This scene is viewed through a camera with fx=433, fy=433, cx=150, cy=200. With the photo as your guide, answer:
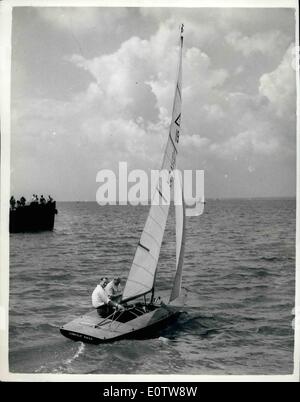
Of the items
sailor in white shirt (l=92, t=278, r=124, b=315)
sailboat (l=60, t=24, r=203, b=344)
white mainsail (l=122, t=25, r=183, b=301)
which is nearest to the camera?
sailboat (l=60, t=24, r=203, b=344)

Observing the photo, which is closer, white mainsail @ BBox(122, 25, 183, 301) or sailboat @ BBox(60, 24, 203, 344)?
sailboat @ BBox(60, 24, 203, 344)

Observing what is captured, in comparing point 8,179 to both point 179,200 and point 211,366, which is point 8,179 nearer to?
point 179,200

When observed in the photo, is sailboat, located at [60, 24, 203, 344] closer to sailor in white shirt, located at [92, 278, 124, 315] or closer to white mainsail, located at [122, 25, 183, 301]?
white mainsail, located at [122, 25, 183, 301]

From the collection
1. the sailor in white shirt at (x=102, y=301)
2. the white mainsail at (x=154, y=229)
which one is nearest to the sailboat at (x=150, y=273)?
the white mainsail at (x=154, y=229)

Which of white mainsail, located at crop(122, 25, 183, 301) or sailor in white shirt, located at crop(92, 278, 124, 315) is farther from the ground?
white mainsail, located at crop(122, 25, 183, 301)

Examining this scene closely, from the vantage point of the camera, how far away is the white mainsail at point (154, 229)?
9094mm

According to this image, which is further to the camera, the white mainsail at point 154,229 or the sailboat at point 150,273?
the white mainsail at point 154,229

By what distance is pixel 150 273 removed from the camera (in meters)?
9.39

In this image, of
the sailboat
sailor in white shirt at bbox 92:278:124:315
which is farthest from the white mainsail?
sailor in white shirt at bbox 92:278:124:315

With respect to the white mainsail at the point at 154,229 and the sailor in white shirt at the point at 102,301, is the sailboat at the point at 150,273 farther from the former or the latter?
the sailor in white shirt at the point at 102,301

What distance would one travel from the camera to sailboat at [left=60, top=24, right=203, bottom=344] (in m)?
8.69

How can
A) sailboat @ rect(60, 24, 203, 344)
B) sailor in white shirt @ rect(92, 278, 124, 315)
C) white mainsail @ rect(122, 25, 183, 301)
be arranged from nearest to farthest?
sailboat @ rect(60, 24, 203, 344)
sailor in white shirt @ rect(92, 278, 124, 315)
white mainsail @ rect(122, 25, 183, 301)

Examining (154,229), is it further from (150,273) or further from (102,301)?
(102,301)

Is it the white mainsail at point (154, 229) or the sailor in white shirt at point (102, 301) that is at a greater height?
the white mainsail at point (154, 229)
